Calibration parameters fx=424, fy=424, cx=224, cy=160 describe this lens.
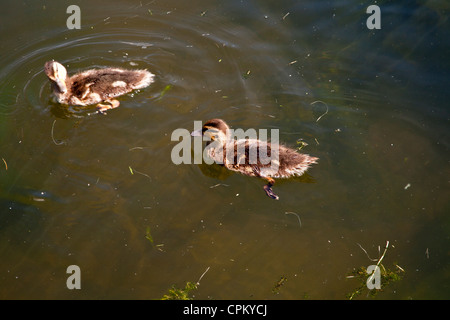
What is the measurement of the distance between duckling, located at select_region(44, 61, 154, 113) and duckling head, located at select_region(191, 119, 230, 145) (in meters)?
1.16

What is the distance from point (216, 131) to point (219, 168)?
415 mm

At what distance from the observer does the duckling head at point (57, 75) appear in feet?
16.2

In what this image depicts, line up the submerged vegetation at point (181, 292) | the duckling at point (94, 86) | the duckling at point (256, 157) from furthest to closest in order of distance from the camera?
the duckling at point (94, 86)
the duckling at point (256, 157)
the submerged vegetation at point (181, 292)

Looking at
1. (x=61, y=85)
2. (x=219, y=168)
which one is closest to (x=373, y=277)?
(x=219, y=168)

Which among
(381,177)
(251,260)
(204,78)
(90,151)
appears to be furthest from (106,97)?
(381,177)

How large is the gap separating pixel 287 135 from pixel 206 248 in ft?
5.43

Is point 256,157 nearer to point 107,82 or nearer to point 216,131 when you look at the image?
point 216,131

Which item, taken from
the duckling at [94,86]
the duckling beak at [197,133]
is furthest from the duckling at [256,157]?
the duckling at [94,86]

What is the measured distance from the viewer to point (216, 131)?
15.0 feet

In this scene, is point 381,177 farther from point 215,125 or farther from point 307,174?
point 215,125

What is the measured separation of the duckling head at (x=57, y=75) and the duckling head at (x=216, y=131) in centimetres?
170

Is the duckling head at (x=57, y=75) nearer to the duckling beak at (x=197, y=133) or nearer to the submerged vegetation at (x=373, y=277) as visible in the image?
the duckling beak at (x=197, y=133)

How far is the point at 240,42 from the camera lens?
588 cm

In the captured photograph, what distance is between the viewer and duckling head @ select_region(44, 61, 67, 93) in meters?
4.94
